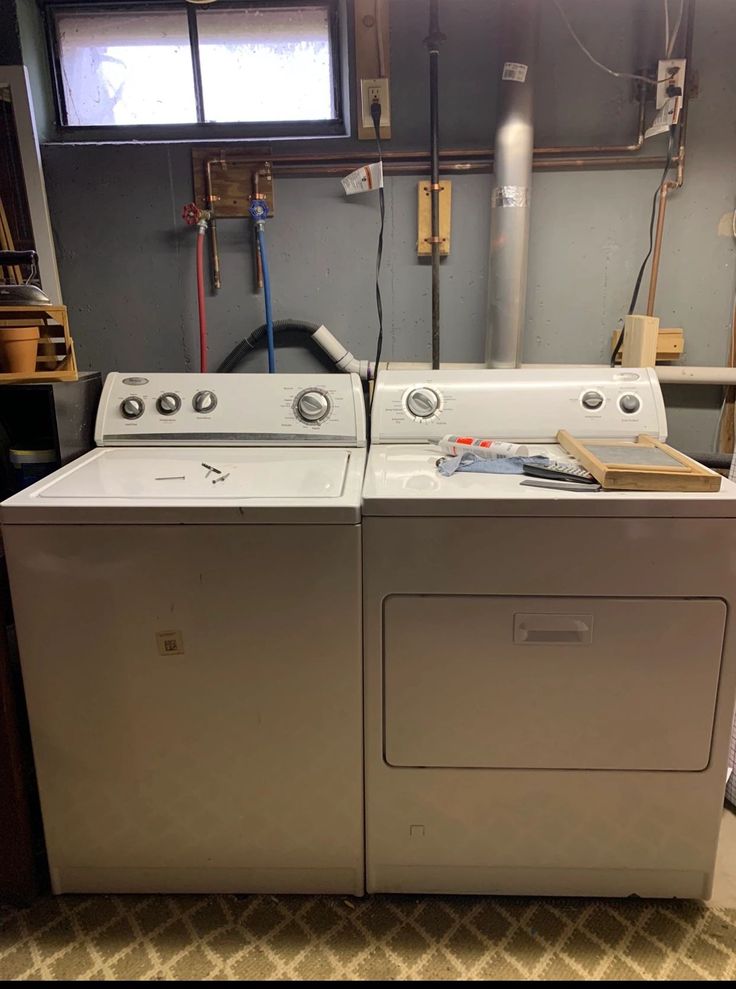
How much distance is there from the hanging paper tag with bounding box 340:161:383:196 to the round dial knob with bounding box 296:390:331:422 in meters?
0.70

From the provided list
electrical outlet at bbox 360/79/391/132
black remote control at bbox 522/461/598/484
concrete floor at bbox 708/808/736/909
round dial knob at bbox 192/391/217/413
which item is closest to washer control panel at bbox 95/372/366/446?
round dial knob at bbox 192/391/217/413

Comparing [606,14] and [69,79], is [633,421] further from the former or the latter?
[69,79]

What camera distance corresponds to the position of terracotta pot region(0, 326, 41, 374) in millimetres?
1575

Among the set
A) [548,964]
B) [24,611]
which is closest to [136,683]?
[24,611]

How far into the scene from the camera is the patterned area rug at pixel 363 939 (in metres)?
1.32

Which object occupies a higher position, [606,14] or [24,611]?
[606,14]

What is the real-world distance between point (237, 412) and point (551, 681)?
0.99 m

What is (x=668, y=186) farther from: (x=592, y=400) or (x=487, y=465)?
(x=487, y=465)

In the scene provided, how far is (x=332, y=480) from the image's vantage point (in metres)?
1.39

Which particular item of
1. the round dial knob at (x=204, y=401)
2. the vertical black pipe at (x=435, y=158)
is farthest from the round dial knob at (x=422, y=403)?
the round dial knob at (x=204, y=401)

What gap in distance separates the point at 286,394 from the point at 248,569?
1.95 ft

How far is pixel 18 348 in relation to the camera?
1581 mm

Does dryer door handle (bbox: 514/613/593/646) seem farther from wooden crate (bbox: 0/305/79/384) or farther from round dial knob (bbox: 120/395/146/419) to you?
wooden crate (bbox: 0/305/79/384)

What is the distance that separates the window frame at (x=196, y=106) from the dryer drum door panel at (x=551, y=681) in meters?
1.55
